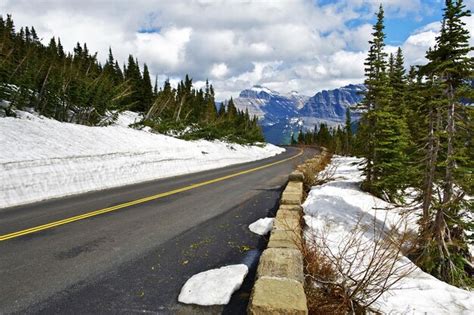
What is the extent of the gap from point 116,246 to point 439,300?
531cm

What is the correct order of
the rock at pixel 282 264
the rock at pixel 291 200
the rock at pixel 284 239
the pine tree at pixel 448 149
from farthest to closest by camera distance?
the pine tree at pixel 448 149 → the rock at pixel 291 200 → the rock at pixel 284 239 → the rock at pixel 282 264

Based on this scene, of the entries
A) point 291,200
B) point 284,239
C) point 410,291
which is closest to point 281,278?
point 284,239

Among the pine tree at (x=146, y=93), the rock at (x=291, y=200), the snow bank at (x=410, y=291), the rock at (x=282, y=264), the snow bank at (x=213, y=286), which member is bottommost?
the snow bank at (x=410, y=291)

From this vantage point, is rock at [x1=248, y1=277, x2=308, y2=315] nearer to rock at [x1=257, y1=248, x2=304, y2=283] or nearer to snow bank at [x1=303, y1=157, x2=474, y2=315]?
rock at [x1=257, y1=248, x2=304, y2=283]

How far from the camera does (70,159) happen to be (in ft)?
41.4

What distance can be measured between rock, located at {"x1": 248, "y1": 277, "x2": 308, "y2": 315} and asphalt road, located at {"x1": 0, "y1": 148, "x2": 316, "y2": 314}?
Answer: 1.88 feet

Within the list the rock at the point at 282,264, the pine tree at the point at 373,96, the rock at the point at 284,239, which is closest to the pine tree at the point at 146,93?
the pine tree at the point at 373,96

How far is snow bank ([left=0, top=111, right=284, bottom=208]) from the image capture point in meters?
10.3

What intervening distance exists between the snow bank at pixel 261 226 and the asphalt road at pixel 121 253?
0.62ft

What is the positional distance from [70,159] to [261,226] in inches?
374

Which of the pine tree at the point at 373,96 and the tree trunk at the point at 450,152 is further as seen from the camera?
the pine tree at the point at 373,96

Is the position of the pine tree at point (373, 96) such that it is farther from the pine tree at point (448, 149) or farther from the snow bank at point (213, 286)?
the snow bank at point (213, 286)

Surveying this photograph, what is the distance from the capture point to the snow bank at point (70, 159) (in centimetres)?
1034

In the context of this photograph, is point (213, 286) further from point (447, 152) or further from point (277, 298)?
point (447, 152)
